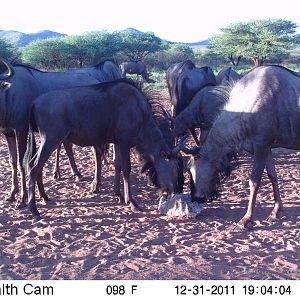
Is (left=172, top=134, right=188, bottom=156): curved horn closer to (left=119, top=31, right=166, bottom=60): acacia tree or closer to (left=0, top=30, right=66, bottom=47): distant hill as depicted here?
(left=119, top=31, right=166, bottom=60): acacia tree

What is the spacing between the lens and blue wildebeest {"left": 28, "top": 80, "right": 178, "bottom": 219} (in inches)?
229

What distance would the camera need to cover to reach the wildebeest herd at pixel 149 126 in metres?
5.39

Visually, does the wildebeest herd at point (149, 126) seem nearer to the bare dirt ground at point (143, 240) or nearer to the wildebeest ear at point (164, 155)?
the wildebeest ear at point (164, 155)

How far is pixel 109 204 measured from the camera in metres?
6.47

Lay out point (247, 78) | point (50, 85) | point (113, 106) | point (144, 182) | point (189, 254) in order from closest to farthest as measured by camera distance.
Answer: point (189, 254), point (247, 78), point (113, 106), point (50, 85), point (144, 182)

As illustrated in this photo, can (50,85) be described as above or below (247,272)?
above

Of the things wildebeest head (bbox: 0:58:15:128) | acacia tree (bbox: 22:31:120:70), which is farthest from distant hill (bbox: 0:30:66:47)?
wildebeest head (bbox: 0:58:15:128)

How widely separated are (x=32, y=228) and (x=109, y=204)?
1.31 meters

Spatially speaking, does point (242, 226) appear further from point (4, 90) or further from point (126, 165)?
point (4, 90)

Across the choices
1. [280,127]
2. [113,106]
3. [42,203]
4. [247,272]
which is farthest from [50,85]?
[247,272]

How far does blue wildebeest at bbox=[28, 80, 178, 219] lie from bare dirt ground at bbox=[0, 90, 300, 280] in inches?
17.9

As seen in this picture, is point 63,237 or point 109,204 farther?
point 109,204

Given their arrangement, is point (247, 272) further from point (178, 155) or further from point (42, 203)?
point (42, 203)

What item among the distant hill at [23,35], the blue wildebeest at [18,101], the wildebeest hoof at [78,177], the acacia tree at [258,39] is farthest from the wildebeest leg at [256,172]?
the distant hill at [23,35]
